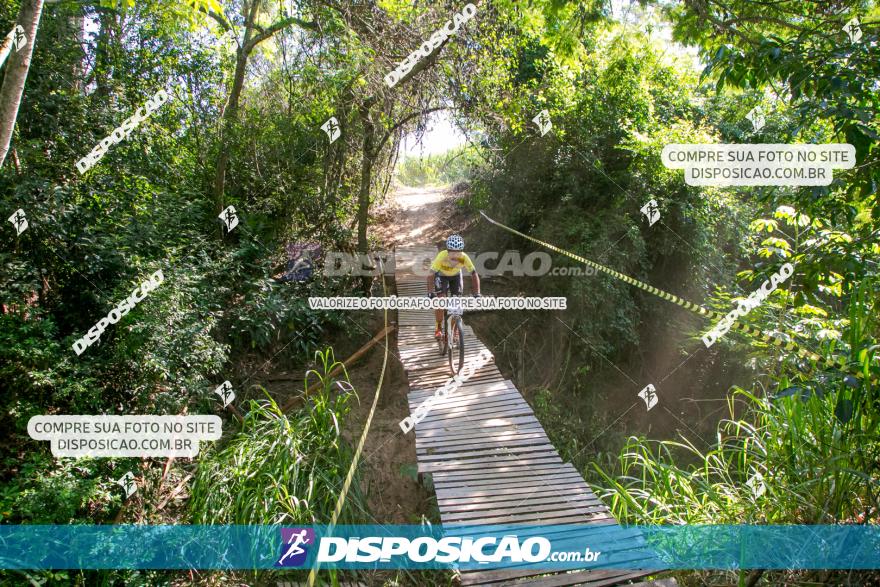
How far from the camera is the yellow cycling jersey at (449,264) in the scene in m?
6.49

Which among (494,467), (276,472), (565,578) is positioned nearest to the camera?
(565,578)

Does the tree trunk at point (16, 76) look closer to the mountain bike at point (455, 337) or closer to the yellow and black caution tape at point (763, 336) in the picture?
the mountain bike at point (455, 337)

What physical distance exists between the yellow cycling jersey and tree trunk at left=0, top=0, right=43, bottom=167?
4.14m

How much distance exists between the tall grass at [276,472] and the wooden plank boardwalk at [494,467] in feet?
3.54

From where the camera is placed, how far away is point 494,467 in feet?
16.2

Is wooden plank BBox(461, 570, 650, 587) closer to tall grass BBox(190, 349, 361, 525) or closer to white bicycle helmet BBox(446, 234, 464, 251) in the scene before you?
tall grass BBox(190, 349, 361, 525)

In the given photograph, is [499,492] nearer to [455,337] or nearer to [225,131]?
[455,337]

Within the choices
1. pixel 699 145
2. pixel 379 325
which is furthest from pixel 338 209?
pixel 699 145

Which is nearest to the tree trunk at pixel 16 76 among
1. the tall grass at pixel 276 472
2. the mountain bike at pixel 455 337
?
the tall grass at pixel 276 472

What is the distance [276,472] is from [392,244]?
7.31 m

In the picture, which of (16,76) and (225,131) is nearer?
(16,76)

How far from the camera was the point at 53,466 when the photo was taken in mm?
4594

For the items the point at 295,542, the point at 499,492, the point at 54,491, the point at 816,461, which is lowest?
the point at 295,542

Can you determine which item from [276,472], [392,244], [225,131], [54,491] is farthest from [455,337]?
[392,244]
